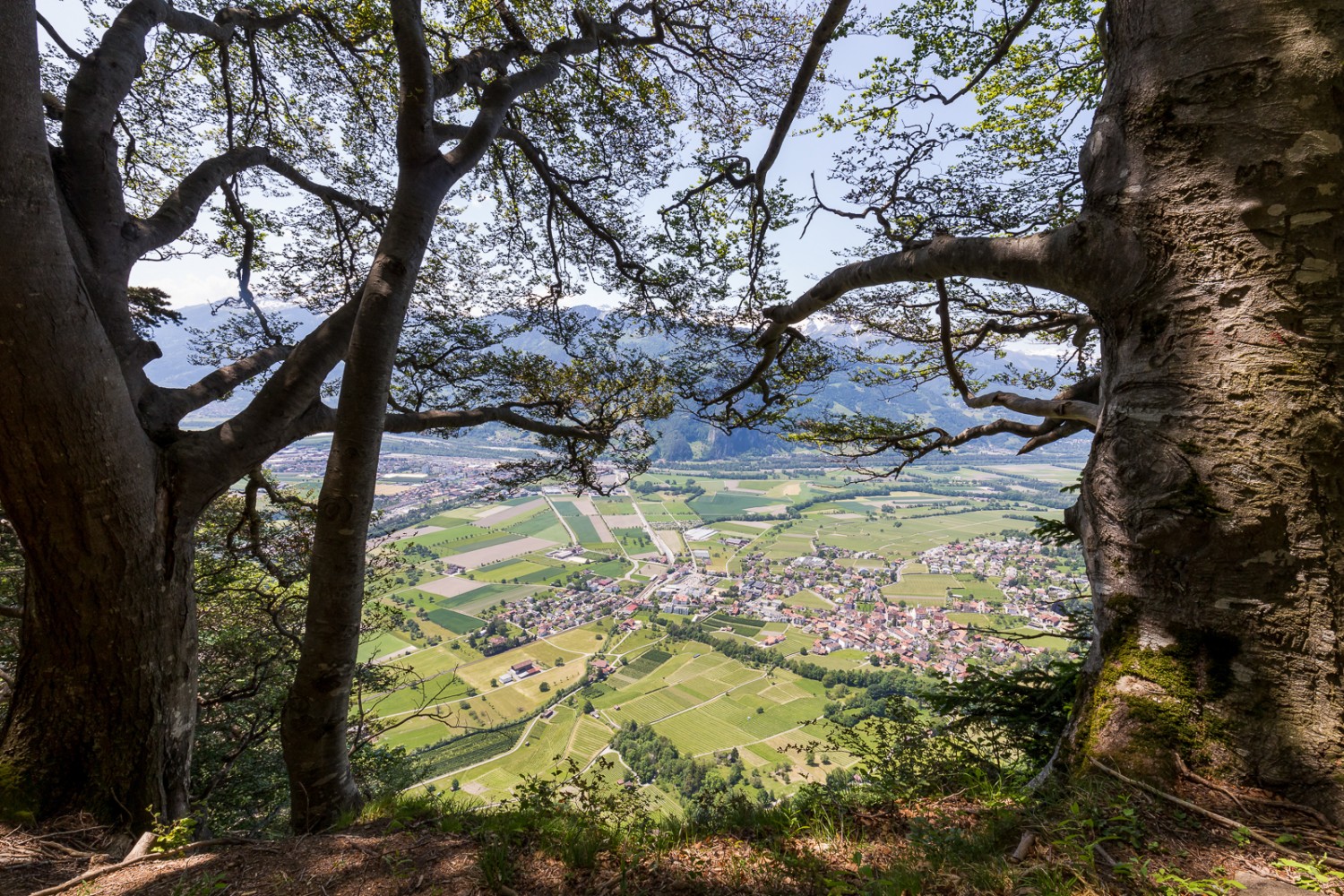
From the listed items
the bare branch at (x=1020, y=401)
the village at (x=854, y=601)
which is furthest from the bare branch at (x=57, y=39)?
the village at (x=854, y=601)

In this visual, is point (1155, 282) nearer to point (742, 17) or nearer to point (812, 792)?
point (812, 792)

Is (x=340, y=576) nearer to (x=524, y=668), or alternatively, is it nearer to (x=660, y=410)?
(x=660, y=410)

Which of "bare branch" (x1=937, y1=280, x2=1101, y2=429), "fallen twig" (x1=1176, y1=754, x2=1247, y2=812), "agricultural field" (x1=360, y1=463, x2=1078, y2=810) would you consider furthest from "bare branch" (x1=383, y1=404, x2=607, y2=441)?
"fallen twig" (x1=1176, y1=754, x2=1247, y2=812)

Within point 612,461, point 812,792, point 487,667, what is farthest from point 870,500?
point 812,792

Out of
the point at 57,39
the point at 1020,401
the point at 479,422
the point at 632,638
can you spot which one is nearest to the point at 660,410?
the point at 479,422

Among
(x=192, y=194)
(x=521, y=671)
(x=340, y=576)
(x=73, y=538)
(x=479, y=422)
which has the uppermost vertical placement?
(x=192, y=194)

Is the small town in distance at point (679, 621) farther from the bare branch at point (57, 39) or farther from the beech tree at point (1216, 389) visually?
the bare branch at point (57, 39)

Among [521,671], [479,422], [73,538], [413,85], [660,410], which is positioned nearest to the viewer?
[73,538]
